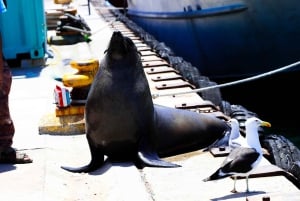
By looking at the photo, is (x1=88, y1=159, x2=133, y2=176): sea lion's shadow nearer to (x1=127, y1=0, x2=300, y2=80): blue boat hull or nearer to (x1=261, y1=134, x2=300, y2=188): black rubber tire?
(x1=261, y1=134, x2=300, y2=188): black rubber tire

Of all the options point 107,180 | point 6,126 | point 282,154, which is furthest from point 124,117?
point 282,154

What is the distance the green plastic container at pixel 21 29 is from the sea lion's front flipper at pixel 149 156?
17.7 ft

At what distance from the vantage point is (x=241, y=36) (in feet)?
41.8

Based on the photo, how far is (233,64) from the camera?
43.0 feet

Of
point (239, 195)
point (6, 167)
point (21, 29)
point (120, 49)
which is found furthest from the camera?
point (21, 29)

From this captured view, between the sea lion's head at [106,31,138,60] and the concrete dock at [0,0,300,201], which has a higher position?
the sea lion's head at [106,31,138,60]

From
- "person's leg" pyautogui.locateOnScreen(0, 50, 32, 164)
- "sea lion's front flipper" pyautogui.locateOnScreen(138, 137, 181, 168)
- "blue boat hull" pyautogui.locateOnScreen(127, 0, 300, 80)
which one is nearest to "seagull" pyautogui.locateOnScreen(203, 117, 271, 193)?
"sea lion's front flipper" pyautogui.locateOnScreen(138, 137, 181, 168)

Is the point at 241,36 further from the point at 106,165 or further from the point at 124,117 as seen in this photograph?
the point at 106,165

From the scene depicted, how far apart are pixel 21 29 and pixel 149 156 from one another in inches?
223

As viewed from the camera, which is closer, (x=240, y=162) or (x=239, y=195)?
(x=240, y=162)

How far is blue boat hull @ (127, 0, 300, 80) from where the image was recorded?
481 inches

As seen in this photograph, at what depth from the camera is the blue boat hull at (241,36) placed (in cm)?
1223

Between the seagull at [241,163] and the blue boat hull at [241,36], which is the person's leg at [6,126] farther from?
the blue boat hull at [241,36]

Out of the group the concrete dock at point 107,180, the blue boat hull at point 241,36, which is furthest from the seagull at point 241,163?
the blue boat hull at point 241,36
